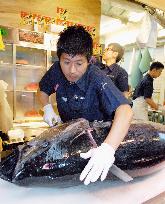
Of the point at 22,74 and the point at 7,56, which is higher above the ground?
the point at 7,56

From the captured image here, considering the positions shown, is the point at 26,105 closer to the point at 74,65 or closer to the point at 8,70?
the point at 8,70

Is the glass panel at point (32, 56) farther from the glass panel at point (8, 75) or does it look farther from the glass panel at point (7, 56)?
the glass panel at point (8, 75)

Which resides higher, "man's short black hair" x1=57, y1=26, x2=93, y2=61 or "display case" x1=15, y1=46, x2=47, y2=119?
"man's short black hair" x1=57, y1=26, x2=93, y2=61

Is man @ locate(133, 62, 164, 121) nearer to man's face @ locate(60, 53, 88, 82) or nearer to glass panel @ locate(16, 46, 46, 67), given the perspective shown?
glass panel @ locate(16, 46, 46, 67)

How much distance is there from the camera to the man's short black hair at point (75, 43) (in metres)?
1.50

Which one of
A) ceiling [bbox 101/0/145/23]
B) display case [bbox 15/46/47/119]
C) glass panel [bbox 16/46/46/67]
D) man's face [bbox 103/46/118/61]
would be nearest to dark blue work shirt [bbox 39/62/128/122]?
man's face [bbox 103/46/118/61]

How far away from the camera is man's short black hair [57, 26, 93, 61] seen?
1.50 m

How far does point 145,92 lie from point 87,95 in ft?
12.0

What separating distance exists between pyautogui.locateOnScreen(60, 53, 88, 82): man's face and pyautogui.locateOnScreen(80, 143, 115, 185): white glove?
532 mm

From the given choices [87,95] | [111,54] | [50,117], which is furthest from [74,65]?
[111,54]

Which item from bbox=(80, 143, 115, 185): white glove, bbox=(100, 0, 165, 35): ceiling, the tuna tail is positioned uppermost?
bbox=(100, 0, 165, 35): ceiling

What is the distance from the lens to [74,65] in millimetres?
1520

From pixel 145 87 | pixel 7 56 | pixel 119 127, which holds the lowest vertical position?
pixel 145 87

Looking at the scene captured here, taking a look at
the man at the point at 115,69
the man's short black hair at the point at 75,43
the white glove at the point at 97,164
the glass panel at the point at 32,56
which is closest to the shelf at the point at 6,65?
the glass panel at the point at 32,56
